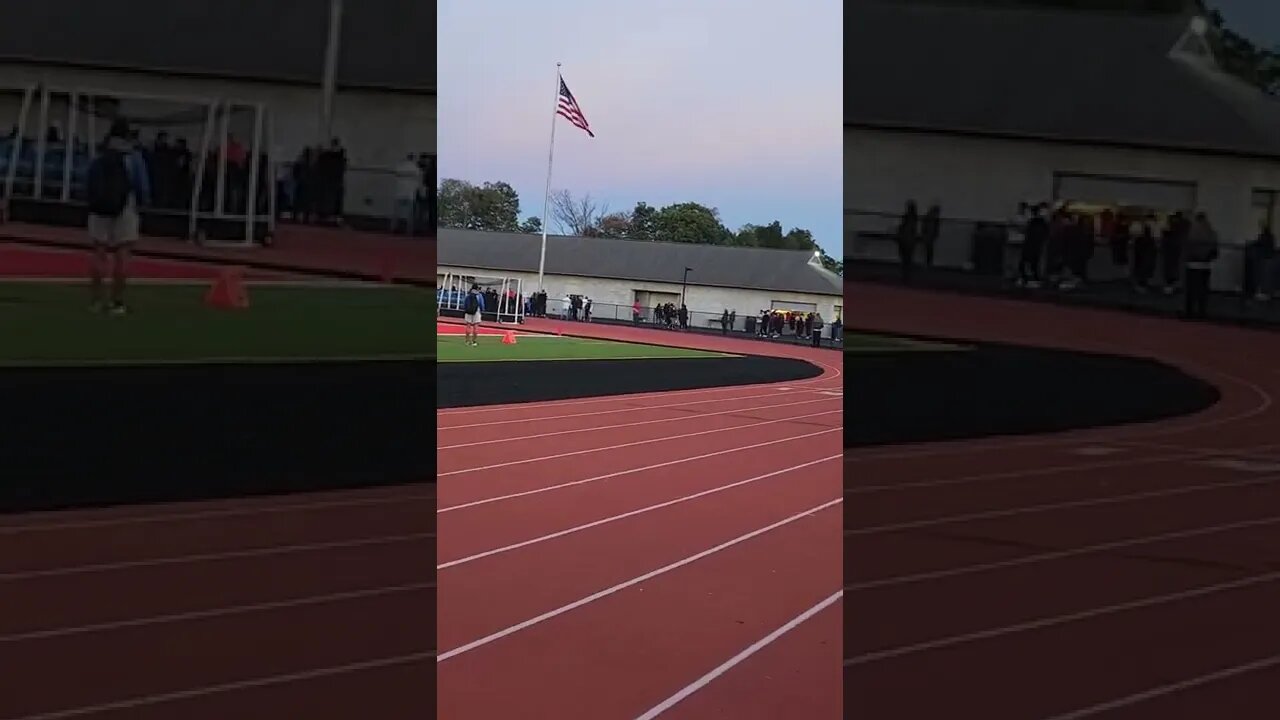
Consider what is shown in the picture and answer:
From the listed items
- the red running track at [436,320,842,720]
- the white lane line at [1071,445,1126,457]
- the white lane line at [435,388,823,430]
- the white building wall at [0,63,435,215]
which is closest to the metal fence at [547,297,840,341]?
the white lane line at [435,388,823,430]

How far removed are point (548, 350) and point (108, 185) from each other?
502 inches

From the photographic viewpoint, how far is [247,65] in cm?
295

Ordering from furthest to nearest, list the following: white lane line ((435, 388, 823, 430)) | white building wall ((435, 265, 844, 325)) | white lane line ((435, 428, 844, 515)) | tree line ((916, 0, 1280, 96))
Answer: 1. white building wall ((435, 265, 844, 325))
2. white lane line ((435, 388, 823, 430))
3. white lane line ((435, 428, 844, 515))
4. tree line ((916, 0, 1280, 96))

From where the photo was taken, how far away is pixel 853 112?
10.2 ft

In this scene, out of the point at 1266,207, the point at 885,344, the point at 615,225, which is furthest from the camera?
the point at 615,225

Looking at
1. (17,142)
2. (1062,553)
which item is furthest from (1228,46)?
(17,142)

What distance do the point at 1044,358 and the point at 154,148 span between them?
8.10 feet

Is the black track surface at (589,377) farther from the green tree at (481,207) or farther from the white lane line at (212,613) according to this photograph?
the green tree at (481,207)

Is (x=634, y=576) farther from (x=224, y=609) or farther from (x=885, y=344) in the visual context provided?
(x=224, y=609)

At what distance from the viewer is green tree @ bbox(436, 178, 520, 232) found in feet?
98.4

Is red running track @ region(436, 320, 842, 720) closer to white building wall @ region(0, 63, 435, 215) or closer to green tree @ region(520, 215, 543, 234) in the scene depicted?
white building wall @ region(0, 63, 435, 215)

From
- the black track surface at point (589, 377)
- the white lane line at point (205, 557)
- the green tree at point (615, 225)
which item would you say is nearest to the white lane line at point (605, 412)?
the black track surface at point (589, 377)

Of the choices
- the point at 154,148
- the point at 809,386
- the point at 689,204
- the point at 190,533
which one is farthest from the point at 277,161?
the point at 689,204

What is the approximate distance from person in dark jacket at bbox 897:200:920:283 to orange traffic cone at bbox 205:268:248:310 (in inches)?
70.9
